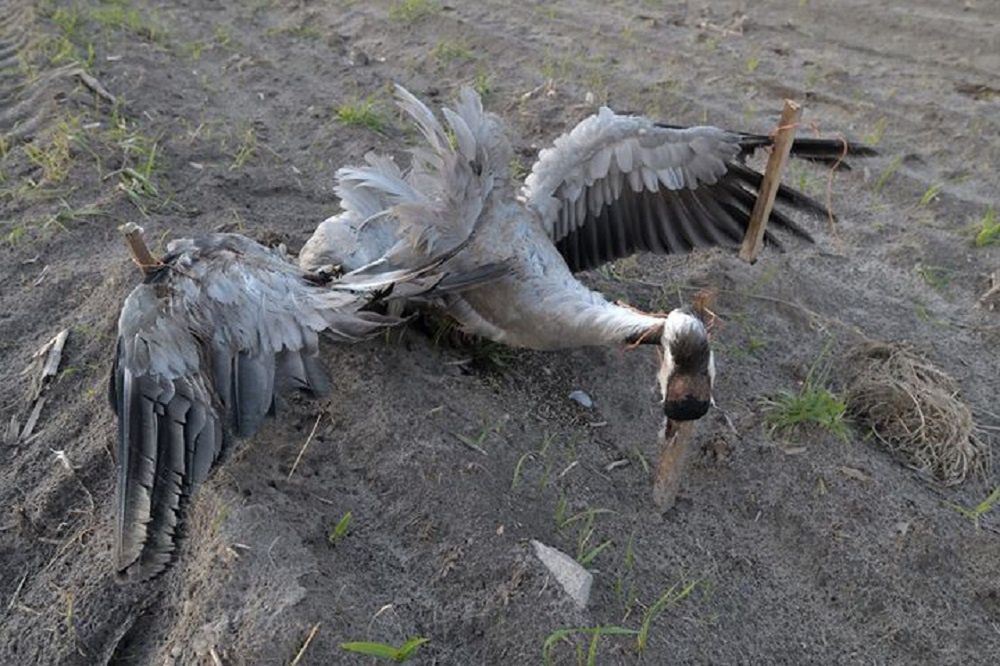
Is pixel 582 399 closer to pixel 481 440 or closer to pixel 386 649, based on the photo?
pixel 481 440

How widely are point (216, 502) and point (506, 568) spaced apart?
81 centimetres

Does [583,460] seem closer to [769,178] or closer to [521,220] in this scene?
[521,220]

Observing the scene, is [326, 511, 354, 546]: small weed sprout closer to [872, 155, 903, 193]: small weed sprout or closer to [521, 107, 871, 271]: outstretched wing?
[521, 107, 871, 271]: outstretched wing

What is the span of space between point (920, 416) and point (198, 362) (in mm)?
2346

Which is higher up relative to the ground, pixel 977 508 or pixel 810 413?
pixel 810 413

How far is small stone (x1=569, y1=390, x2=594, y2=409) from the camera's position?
3039 mm

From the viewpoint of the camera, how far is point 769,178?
116 inches

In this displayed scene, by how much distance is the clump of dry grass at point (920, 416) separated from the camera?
292 centimetres

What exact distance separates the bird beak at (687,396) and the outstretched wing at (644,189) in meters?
1.19

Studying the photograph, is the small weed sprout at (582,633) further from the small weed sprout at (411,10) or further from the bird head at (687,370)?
the small weed sprout at (411,10)

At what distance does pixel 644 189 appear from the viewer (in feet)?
11.0

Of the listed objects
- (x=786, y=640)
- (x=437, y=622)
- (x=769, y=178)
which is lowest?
(x=786, y=640)

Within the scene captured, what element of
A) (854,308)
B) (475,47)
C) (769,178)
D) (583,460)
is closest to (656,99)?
(475,47)

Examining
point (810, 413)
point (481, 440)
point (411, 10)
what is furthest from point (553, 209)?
point (411, 10)
